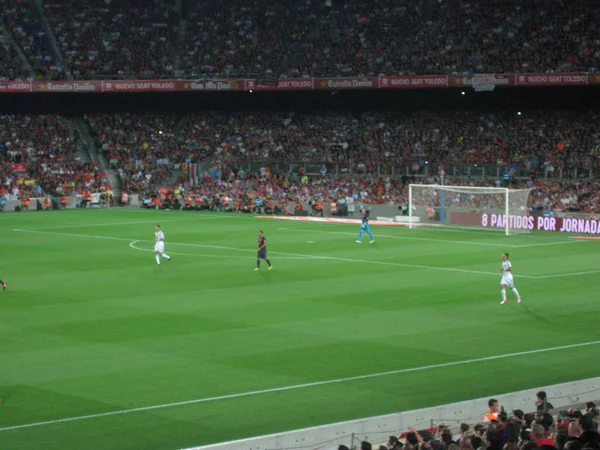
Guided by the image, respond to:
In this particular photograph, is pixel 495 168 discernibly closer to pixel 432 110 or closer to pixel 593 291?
pixel 432 110

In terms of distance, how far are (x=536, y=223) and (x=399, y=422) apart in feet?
129

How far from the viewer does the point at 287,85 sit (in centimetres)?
7062

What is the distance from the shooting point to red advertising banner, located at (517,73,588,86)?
61.5 metres

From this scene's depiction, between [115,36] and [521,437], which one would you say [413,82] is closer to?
[115,36]

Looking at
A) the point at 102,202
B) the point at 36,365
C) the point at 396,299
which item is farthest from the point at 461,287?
the point at 102,202

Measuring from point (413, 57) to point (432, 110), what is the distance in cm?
447

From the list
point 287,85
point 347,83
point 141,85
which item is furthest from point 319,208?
point 141,85

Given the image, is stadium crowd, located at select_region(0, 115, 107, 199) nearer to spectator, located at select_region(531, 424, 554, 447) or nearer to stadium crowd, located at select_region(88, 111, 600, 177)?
stadium crowd, located at select_region(88, 111, 600, 177)

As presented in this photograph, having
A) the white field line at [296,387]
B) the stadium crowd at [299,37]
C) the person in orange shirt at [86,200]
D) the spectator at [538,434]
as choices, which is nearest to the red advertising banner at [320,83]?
the stadium crowd at [299,37]

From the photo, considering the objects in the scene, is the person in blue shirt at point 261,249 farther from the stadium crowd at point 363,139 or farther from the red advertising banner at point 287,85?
the red advertising banner at point 287,85

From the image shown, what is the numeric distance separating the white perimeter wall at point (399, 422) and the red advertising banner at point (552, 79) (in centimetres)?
4807

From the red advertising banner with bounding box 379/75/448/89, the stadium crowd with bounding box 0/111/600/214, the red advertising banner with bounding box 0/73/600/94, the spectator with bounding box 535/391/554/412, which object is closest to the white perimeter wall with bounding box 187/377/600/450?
the spectator with bounding box 535/391/554/412

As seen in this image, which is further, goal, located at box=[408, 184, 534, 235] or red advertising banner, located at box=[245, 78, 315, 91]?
red advertising banner, located at box=[245, 78, 315, 91]

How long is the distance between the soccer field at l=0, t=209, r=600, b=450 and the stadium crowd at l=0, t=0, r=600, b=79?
84.5 feet
